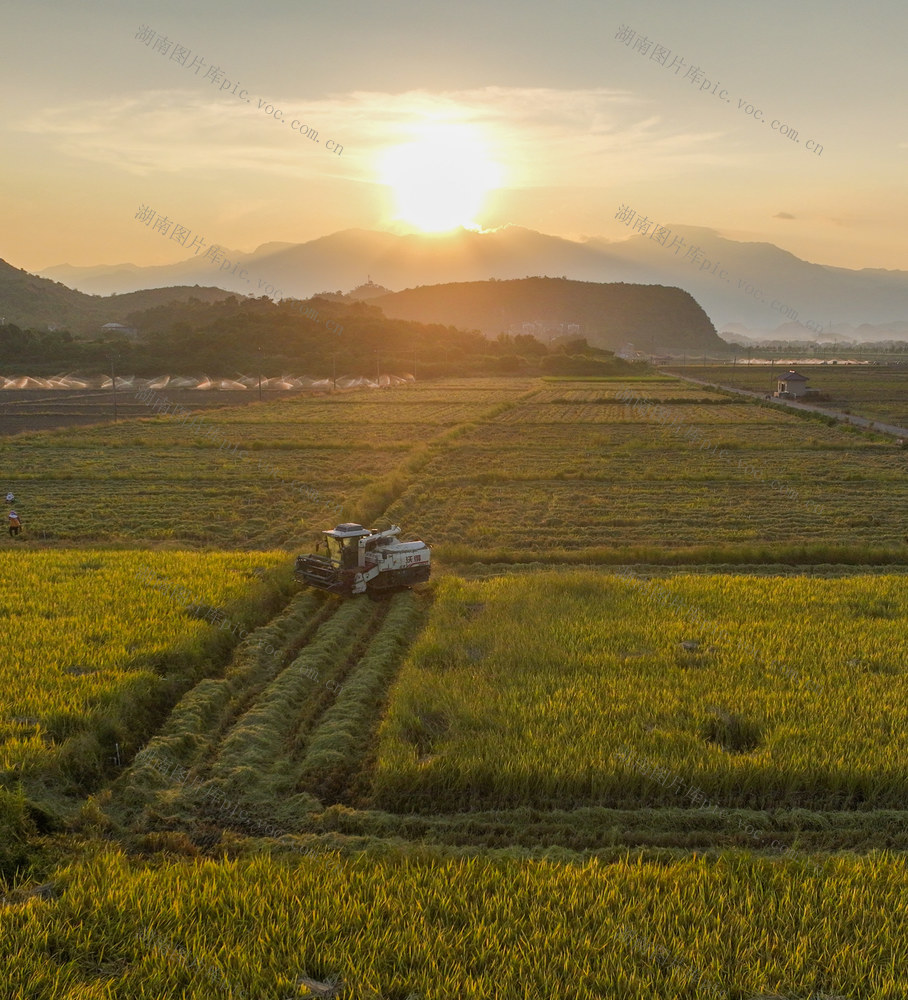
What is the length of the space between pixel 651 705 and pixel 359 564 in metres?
8.06

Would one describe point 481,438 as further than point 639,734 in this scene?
Yes

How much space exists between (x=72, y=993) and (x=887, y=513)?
28.1 m

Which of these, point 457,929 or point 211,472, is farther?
point 211,472

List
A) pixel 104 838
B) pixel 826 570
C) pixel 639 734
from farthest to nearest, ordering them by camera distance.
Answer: pixel 826 570, pixel 639 734, pixel 104 838

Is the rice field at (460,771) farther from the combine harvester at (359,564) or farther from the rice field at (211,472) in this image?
the rice field at (211,472)

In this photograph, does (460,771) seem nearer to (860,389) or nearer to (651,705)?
(651,705)

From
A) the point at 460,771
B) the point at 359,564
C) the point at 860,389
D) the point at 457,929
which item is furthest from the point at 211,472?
the point at 860,389

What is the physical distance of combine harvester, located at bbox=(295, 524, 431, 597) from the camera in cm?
1702

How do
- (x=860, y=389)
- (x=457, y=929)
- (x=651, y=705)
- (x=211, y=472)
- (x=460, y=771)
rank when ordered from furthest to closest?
(x=860, y=389), (x=211, y=472), (x=651, y=705), (x=460, y=771), (x=457, y=929)

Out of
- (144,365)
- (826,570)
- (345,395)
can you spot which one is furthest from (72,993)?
(144,365)

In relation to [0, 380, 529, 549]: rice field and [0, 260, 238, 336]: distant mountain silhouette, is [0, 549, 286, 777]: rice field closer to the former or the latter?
[0, 380, 529, 549]: rice field

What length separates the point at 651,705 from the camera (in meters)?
11.4

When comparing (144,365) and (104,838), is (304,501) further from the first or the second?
(144,365)

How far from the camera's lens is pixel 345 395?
78.9 metres
